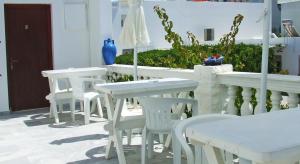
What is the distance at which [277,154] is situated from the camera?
5.71 feet

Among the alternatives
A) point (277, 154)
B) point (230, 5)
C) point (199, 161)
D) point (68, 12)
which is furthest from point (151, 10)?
point (277, 154)

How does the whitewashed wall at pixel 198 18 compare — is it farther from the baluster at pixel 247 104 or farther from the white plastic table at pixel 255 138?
the white plastic table at pixel 255 138

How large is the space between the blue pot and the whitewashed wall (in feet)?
12.1

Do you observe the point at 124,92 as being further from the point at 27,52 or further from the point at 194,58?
the point at 27,52

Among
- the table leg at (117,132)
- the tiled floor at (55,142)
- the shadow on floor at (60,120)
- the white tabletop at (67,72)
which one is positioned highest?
the white tabletop at (67,72)

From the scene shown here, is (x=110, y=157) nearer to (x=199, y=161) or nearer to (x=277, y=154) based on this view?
(x=199, y=161)

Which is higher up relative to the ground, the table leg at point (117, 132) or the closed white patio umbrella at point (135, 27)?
the closed white patio umbrella at point (135, 27)

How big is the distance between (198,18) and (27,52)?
829 centimetres

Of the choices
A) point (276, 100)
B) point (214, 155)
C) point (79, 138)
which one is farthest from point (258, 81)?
point (79, 138)

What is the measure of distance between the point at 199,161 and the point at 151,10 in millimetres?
11130

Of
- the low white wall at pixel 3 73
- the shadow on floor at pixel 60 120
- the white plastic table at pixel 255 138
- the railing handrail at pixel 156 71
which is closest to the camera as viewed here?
the white plastic table at pixel 255 138

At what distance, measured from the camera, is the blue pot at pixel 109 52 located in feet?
28.1

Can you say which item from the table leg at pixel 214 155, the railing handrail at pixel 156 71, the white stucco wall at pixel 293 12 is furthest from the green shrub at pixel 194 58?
the white stucco wall at pixel 293 12

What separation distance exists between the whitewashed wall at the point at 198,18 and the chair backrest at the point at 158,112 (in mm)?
8281
